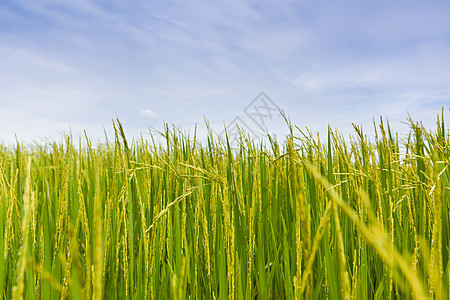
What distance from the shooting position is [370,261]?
4.53 feet

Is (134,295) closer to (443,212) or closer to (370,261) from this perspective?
(370,261)

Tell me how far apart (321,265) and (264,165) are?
37.5 inches

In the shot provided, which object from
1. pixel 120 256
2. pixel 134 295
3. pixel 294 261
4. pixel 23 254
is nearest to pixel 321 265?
pixel 294 261

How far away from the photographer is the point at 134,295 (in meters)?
1.11

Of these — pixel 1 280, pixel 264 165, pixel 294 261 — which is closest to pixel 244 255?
pixel 294 261

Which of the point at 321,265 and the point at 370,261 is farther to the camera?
the point at 370,261

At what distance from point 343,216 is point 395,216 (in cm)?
32

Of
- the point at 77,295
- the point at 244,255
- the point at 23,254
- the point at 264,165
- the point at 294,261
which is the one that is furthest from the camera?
the point at 264,165

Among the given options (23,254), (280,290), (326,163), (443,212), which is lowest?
(280,290)

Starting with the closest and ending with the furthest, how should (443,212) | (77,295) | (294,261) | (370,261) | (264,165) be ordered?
1. (77,295)
2. (294,261)
3. (370,261)
4. (443,212)
5. (264,165)

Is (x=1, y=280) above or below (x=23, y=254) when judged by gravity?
below

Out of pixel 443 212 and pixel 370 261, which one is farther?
pixel 443 212

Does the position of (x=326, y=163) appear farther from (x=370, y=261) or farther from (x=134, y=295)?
(x=134, y=295)

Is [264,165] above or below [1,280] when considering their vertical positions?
above
